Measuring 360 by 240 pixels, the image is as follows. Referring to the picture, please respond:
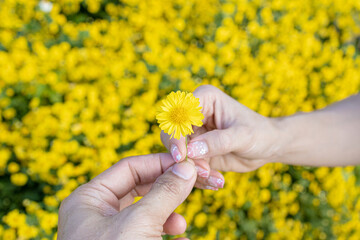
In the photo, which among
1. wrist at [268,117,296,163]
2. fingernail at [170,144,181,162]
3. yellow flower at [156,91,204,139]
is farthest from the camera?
wrist at [268,117,296,163]

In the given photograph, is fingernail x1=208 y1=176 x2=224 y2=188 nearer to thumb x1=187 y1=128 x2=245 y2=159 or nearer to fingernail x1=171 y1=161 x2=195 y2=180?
thumb x1=187 y1=128 x2=245 y2=159

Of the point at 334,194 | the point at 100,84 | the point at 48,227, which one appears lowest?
the point at 334,194

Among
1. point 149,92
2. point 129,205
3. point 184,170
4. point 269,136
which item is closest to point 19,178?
point 149,92

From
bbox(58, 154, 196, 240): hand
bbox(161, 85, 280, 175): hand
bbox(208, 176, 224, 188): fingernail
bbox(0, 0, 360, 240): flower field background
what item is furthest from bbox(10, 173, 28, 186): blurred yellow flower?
bbox(208, 176, 224, 188): fingernail

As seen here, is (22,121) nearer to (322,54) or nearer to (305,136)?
(305,136)

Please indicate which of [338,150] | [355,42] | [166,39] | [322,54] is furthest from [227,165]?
[355,42]

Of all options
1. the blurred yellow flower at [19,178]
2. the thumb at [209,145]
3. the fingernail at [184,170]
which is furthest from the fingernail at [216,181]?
the blurred yellow flower at [19,178]

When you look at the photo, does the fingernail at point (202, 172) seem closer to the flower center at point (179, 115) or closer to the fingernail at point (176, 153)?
the fingernail at point (176, 153)
